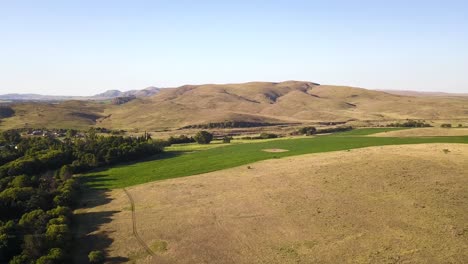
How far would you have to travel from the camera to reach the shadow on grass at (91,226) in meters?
39.9

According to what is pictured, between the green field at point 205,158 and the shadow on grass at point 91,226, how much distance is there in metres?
6.00

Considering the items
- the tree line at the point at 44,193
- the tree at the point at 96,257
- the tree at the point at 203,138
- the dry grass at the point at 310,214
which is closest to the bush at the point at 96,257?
the tree at the point at 96,257

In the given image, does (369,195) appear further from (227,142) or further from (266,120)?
(266,120)

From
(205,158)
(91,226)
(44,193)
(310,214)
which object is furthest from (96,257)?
(205,158)

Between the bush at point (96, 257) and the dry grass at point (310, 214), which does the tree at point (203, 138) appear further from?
the bush at point (96, 257)

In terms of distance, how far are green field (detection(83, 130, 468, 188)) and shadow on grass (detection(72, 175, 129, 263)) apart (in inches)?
236

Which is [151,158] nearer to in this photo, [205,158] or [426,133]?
[205,158]

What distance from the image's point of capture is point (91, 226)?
156 feet

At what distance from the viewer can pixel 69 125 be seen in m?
189

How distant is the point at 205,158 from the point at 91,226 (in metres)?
41.0

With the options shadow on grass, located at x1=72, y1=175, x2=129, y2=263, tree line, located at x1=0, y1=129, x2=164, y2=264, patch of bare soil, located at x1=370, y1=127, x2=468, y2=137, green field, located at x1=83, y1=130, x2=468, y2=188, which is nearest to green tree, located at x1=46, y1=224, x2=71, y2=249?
tree line, located at x1=0, y1=129, x2=164, y2=264

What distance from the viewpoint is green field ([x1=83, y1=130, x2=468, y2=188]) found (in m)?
72.6

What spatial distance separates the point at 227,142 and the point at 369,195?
6782 centimetres

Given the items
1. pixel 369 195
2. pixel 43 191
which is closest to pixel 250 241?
pixel 369 195
